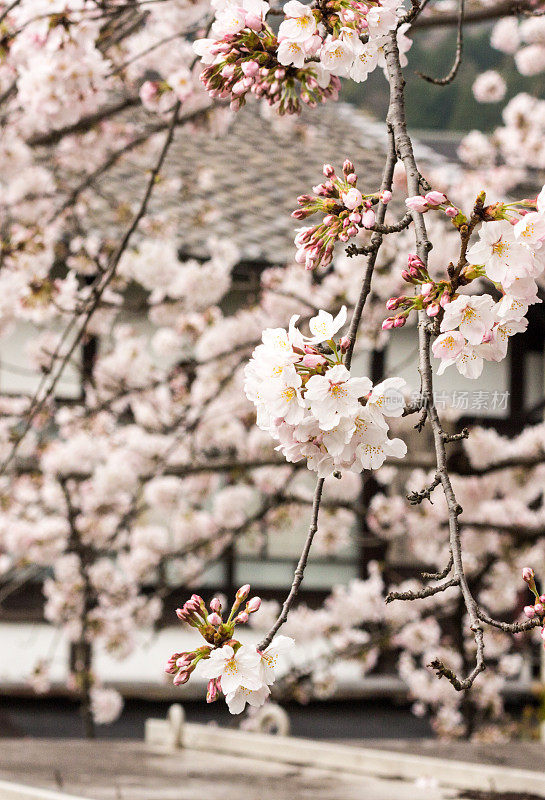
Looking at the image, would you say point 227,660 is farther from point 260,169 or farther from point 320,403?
point 260,169

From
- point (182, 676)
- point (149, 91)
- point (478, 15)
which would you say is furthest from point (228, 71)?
point (478, 15)

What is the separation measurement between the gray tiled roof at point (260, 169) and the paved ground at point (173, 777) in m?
4.38

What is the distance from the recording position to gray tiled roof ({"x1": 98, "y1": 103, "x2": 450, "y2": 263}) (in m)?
7.39

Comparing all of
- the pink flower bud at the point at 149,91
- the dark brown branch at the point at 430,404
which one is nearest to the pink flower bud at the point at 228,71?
the dark brown branch at the point at 430,404

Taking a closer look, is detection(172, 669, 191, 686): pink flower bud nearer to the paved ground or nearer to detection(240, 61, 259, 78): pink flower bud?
detection(240, 61, 259, 78): pink flower bud

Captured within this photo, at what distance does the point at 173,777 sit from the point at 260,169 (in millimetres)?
7089

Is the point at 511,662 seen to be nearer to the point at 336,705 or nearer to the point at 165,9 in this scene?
Answer: the point at 336,705

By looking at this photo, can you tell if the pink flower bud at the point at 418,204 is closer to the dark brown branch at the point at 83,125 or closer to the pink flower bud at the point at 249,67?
the pink flower bud at the point at 249,67

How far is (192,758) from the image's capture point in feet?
9.88

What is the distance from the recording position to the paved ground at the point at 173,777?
7.62 feet

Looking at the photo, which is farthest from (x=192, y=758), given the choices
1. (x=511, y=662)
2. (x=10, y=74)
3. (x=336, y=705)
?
(x=336, y=705)

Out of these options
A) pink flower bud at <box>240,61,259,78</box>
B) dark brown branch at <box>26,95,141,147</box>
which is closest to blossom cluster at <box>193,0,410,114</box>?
pink flower bud at <box>240,61,259,78</box>

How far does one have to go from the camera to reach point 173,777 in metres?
2.59

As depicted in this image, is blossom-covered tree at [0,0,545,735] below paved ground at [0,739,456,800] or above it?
above
